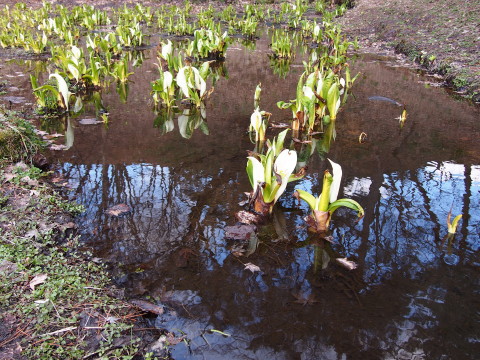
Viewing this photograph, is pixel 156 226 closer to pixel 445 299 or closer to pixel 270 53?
pixel 445 299

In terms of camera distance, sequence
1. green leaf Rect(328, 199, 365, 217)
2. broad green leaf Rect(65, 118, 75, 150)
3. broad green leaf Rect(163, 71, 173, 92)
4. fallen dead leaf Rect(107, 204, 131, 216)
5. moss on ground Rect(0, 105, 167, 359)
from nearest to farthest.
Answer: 1. moss on ground Rect(0, 105, 167, 359)
2. green leaf Rect(328, 199, 365, 217)
3. fallen dead leaf Rect(107, 204, 131, 216)
4. broad green leaf Rect(65, 118, 75, 150)
5. broad green leaf Rect(163, 71, 173, 92)

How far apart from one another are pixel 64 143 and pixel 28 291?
2948 millimetres

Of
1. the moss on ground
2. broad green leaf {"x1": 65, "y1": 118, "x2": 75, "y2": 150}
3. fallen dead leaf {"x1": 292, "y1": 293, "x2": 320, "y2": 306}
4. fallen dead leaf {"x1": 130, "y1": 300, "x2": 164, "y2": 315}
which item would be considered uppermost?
the moss on ground

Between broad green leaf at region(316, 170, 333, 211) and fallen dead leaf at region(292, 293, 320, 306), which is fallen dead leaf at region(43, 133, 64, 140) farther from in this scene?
fallen dead leaf at region(292, 293, 320, 306)

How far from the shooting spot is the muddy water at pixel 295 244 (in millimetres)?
2041

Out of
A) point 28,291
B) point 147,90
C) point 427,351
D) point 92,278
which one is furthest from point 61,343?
point 147,90

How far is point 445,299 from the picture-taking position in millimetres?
2275

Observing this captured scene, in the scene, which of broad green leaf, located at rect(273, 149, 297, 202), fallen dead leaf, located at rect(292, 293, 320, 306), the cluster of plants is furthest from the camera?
broad green leaf, located at rect(273, 149, 297, 202)

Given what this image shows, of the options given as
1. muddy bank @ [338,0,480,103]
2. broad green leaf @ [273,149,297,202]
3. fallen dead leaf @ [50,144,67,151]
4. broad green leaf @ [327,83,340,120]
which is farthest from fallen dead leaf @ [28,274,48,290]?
muddy bank @ [338,0,480,103]

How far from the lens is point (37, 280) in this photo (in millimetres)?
2020

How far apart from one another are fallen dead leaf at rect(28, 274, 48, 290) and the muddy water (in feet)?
1.43

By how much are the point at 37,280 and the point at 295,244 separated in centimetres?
168

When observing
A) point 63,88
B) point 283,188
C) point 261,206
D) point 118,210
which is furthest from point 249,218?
point 63,88

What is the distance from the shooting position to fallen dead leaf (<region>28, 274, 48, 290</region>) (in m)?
1.99
